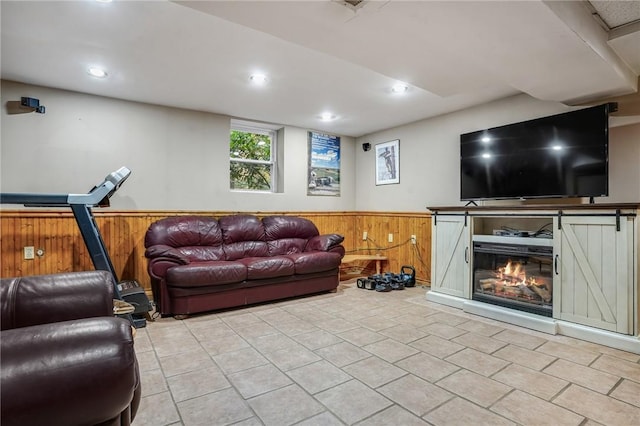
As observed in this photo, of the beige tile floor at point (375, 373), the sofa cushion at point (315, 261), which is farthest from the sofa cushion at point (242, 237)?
the beige tile floor at point (375, 373)

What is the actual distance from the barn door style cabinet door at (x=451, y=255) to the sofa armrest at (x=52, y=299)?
10.7 ft

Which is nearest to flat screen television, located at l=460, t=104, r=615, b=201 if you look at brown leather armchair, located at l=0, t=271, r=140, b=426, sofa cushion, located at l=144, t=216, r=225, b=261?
sofa cushion, located at l=144, t=216, r=225, b=261

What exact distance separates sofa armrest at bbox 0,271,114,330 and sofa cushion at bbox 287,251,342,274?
2459 mm

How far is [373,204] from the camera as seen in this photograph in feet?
18.5

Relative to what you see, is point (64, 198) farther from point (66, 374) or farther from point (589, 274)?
point (589, 274)

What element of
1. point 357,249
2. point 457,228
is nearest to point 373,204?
point 357,249

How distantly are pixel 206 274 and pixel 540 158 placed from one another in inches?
137

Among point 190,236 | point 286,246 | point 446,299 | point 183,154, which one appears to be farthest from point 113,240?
point 446,299

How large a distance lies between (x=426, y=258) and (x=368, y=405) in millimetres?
3162

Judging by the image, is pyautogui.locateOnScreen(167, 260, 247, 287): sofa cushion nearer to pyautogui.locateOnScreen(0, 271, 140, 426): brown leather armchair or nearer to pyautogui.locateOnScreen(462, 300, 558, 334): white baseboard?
pyautogui.locateOnScreen(0, 271, 140, 426): brown leather armchair

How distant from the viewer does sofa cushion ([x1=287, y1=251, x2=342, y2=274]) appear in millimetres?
3973

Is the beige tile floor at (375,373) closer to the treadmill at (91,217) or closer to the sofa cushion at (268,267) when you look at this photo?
the treadmill at (91,217)

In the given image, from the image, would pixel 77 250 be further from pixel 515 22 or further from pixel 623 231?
pixel 623 231

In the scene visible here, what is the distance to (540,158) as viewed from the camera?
322 centimetres
